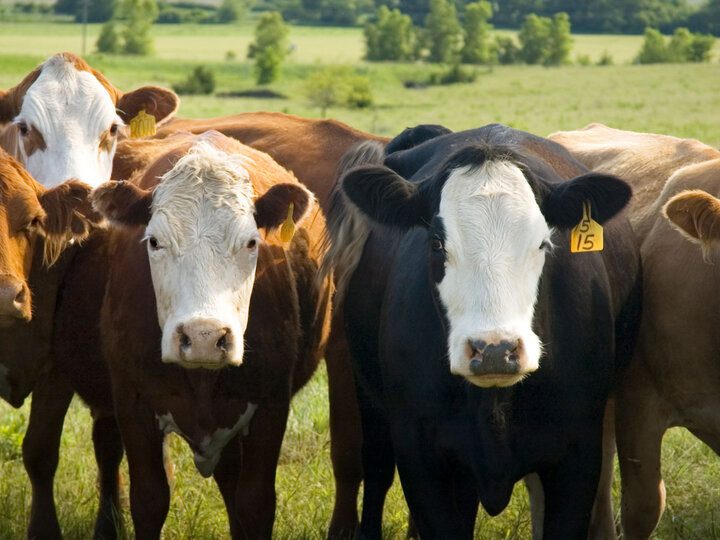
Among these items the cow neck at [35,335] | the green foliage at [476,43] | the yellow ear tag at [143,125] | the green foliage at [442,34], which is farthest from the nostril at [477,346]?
the green foliage at [442,34]

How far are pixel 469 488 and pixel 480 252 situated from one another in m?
1.15

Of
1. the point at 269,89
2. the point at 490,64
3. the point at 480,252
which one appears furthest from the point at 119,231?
the point at 490,64

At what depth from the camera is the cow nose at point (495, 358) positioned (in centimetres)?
369

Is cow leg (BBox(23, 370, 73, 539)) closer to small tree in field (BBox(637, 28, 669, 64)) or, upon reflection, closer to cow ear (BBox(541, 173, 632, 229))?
cow ear (BBox(541, 173, 632, 229))

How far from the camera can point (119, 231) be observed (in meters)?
5.23

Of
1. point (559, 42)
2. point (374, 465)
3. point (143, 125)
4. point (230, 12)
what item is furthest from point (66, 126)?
point (230, 12)

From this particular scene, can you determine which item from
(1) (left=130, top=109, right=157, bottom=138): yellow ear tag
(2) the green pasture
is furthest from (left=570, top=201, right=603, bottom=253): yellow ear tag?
(1) (left=130, top=109, right=157, bottom=138): yellow ear tag

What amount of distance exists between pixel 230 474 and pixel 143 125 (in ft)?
7.66

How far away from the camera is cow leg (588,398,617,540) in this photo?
5.70m

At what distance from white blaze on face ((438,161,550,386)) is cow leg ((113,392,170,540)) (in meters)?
1.52

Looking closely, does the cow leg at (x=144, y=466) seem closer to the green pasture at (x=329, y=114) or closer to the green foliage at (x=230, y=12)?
the green pasture at (x=329, y=114)

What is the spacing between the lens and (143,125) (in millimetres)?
6738

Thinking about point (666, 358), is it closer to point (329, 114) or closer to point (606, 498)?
point (606, 498)

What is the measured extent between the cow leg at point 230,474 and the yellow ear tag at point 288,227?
3.58 feet
